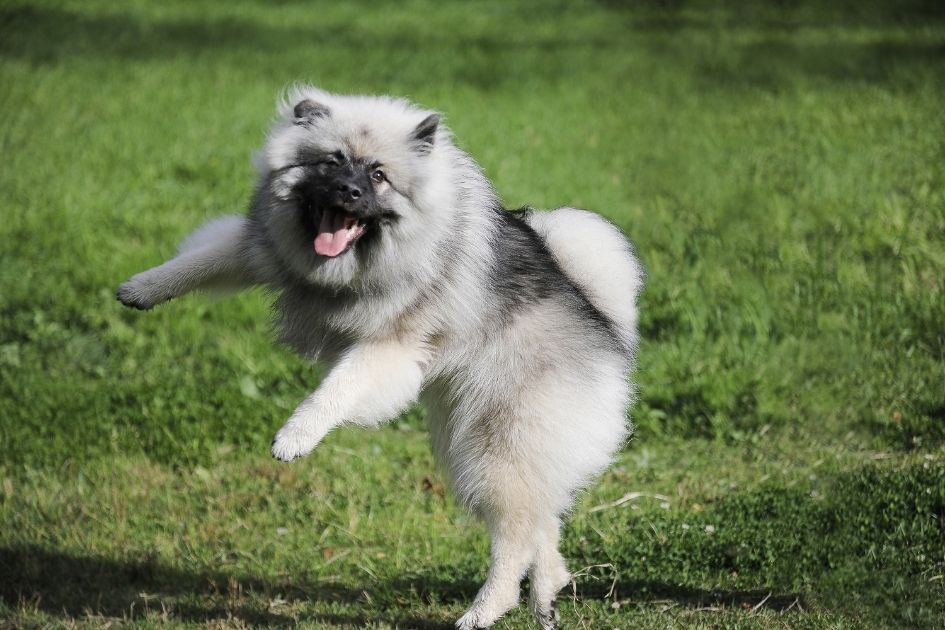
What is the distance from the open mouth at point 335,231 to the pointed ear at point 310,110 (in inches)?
14.5

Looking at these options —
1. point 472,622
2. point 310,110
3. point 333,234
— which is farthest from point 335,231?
point 472,622

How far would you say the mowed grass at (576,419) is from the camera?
4.63 meters

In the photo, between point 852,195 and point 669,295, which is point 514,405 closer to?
point 669,295

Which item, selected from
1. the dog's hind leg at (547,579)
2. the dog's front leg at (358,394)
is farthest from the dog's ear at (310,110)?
the dog's hind leg at (547,579)

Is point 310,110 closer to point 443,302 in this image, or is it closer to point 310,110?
point 310,110

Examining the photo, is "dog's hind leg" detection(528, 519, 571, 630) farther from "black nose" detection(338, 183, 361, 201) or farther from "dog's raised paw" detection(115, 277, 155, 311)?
"dog's raised paw" detection(115, 277, 155, 311)

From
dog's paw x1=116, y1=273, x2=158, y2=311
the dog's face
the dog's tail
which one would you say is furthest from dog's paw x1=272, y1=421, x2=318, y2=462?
the dog's tail

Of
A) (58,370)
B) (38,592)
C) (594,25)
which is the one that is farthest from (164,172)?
(594,25)

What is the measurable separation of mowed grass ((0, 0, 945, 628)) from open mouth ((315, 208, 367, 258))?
1.37m

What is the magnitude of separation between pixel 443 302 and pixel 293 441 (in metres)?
0.77

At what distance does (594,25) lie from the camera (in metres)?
14.6

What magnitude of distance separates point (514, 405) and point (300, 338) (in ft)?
2.83

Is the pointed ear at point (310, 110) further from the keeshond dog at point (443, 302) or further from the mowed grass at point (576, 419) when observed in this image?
the mowed grass at point (576, 419)

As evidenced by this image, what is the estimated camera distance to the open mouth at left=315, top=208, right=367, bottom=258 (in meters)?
3.73
